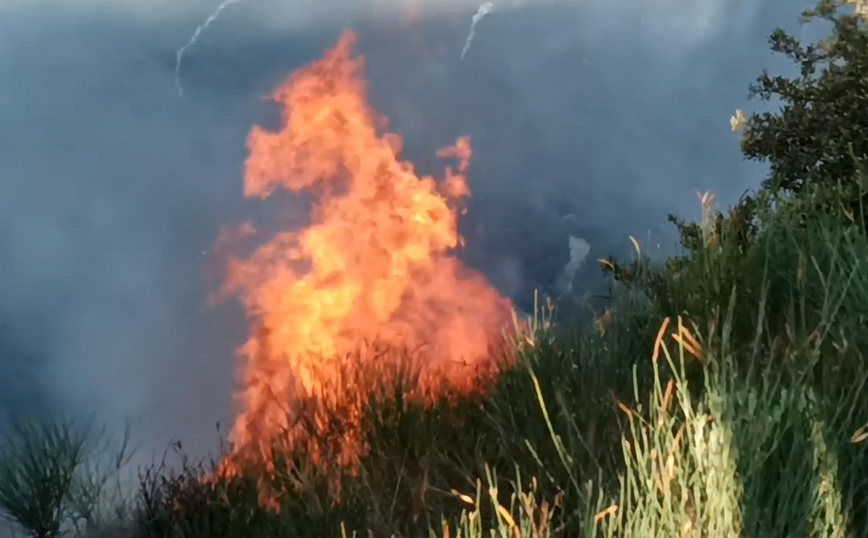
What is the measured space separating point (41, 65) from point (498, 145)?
137 cm

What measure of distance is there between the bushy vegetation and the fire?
0.17m

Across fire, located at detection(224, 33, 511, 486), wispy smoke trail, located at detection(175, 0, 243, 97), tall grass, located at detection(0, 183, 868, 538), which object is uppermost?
wispy smoke trail, located at detection(175, 0, 243, 97)

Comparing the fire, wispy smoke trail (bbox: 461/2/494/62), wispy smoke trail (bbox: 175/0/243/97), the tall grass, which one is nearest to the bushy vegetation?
the tall grass

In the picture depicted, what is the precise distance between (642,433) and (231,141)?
1615 mm

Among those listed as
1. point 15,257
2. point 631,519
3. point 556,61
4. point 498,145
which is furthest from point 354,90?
point 631,519

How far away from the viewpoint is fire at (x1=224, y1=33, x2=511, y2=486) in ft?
7.02

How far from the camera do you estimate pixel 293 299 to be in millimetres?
2377

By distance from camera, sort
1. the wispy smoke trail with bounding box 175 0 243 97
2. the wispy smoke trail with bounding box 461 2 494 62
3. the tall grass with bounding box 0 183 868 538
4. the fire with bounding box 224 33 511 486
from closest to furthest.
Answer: the tall grass with bounding box 0 183 868 538, the fire with bounding box 224 33 511 486, the wispy smoke trail with bounding box 175 0 243 97, the wispy smoke trail with bounding box 461 2 494 62

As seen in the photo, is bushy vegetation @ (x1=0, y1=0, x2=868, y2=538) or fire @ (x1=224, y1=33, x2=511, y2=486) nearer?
bushy vegetation @ (x1=0, y1=0, x2=868, y2=538)

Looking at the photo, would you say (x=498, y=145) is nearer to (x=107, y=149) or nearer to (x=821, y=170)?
(x=821, y=170)

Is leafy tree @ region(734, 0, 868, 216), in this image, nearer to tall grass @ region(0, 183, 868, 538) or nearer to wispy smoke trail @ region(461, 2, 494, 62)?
tall grass @ region(0, 183, 868, 538)

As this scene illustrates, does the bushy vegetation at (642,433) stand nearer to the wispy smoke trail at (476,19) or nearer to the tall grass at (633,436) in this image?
the tall grass at (633,436)

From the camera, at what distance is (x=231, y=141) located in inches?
93.5

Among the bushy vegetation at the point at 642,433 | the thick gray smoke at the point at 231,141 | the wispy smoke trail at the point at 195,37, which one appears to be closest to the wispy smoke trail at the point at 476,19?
the thick gray smoke at the point at 231,141
